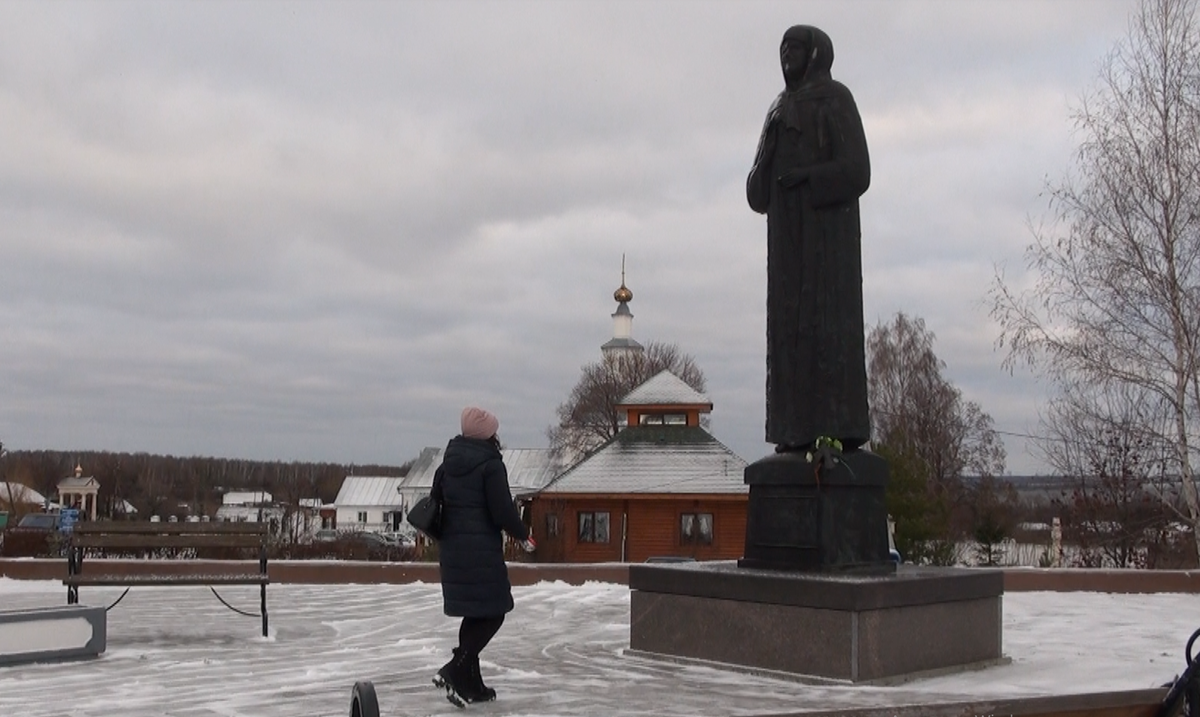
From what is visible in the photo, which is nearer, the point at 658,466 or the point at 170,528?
the point at 170,528

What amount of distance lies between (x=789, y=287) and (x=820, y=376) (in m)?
0.65

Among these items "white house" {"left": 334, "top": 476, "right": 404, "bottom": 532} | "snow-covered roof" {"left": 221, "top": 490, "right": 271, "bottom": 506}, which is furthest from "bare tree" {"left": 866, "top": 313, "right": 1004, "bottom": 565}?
"snow-covered roof" {"left": 221, "top": 490, "right": 271, "bottom": 506}

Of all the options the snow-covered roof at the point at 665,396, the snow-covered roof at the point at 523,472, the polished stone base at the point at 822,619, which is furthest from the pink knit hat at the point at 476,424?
the snow-covered roof at the point at 523,472

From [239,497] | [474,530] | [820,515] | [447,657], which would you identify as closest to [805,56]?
[820,515]

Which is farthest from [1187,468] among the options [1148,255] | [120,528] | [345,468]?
[345,468]

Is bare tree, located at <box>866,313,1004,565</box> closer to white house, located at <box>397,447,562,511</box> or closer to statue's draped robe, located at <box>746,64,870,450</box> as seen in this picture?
white house, located at <box>397,447,562,511</box>

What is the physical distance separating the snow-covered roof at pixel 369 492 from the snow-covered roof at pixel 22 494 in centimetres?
2494

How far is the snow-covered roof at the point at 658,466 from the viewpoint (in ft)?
118

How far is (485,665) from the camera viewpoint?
7.61 m

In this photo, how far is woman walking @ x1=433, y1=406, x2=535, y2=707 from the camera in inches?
245

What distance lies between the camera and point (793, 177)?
8.15m

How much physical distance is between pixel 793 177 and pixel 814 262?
598 millimetres

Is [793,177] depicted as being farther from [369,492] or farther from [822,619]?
[369,492]

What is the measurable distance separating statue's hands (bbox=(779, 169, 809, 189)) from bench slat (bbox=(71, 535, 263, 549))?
4798 millimetres
